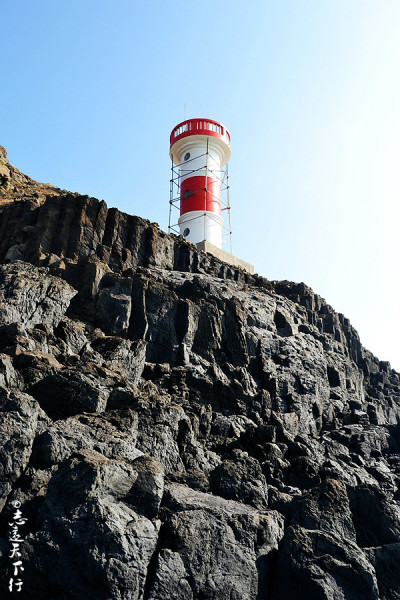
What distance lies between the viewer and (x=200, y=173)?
6225cm

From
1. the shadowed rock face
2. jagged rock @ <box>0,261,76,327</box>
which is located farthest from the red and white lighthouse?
jagged rock @ <box>0,261,76,327</box>

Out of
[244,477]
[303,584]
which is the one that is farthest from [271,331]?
[303,584]

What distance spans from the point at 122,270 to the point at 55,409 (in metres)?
17.0

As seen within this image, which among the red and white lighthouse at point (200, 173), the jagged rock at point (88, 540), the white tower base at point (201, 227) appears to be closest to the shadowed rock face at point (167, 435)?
the jagged rock at point (88, 540)

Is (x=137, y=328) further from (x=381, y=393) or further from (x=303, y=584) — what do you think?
(x=381, y=393)

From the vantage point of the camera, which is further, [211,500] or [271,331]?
[271,331]

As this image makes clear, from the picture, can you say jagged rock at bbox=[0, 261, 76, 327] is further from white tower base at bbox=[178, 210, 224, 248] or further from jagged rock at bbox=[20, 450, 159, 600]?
white tower base at bbox=[178, 210, 224, 248]

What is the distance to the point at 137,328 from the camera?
3050 cm

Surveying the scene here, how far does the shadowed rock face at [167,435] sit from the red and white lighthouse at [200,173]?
52.6 feet

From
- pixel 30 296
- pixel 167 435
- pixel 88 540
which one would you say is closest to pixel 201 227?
pixel 30 296

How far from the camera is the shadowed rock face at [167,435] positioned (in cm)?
1502

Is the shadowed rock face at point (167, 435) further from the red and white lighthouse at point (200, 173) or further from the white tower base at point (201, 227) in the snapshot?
the red and white lighthouse at point (200, 173)

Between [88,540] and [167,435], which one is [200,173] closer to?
[167,435]

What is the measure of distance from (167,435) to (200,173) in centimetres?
4579
